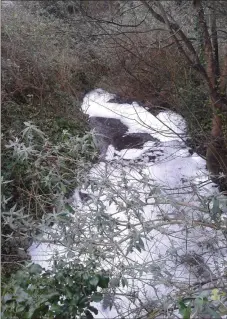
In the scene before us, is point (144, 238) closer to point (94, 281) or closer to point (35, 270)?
point (94, 281)

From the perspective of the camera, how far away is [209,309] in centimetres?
200

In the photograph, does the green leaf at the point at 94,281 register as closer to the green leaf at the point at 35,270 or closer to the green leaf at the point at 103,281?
the green leaf at the point at 103,281

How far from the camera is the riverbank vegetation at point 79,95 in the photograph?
2576mm

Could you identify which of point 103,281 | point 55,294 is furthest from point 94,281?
point 55,294

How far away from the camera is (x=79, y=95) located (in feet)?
23.0

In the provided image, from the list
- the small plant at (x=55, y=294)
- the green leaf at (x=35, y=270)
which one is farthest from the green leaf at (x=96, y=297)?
the green leaf at (x=35, y=270)

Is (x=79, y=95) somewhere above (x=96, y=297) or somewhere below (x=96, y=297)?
above

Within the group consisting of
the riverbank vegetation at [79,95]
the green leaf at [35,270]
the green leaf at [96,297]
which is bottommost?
the green leaf at [96,297]

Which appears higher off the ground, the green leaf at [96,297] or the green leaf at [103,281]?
the green leaf at [103,281]

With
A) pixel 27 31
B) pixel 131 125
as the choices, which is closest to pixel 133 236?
pixel 131 125

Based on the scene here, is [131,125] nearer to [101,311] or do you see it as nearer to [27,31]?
[27,31]

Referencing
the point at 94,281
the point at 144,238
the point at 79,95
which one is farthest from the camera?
the point at 79,95

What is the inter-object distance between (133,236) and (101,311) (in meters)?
0.71

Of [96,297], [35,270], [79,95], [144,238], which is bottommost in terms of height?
[96,297]
